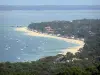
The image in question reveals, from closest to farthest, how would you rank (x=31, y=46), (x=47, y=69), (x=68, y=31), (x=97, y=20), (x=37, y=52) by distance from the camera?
(x=47, y=69), (x=37, y=52), (x=31, y=46), (x=97, y=20), (x=68, y=31)

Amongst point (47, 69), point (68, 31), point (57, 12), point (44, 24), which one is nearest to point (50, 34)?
point (68, 31)

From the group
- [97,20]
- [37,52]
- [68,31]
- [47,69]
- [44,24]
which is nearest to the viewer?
[47,69]

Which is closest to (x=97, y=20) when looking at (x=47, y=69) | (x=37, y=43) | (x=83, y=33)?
(x=83, y=33)

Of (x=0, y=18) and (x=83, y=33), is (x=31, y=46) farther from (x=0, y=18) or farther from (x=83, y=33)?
(x=0, y=18)

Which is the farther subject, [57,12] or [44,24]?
[57,12]

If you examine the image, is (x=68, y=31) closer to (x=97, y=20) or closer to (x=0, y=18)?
(x=97, y=20)

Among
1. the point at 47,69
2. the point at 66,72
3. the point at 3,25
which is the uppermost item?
the point at 66,72

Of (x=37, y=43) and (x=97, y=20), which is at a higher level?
(x=97, y=20)
